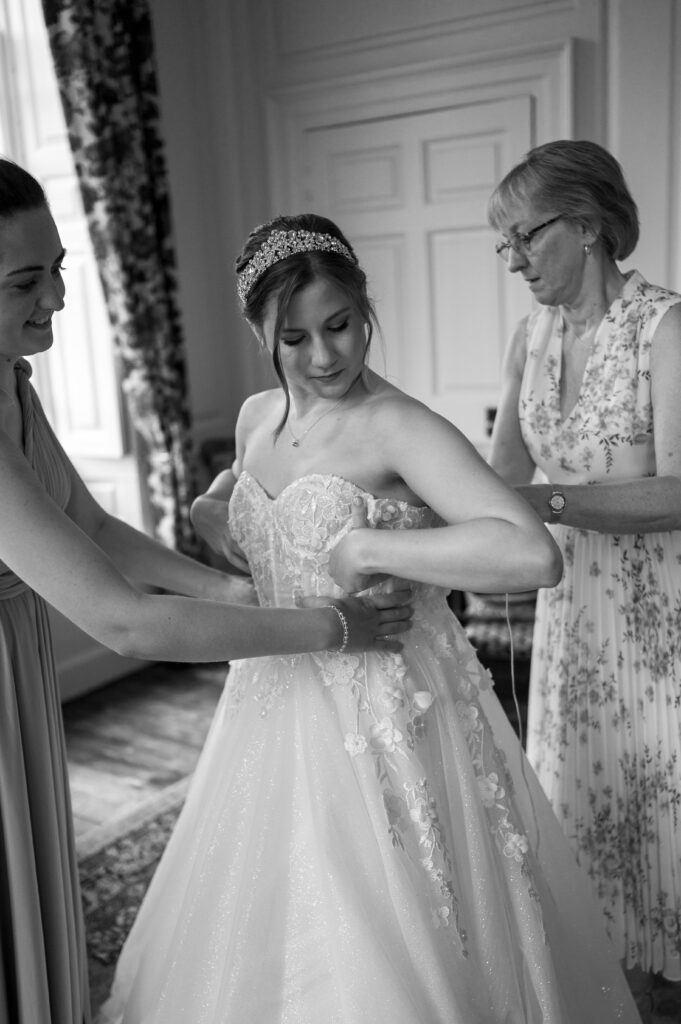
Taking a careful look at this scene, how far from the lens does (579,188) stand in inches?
77.4

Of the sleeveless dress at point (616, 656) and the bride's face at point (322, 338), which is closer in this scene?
the bride's face at point (322, 338)

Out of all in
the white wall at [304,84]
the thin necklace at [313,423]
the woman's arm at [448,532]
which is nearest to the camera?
the woman's arm at [448,532]

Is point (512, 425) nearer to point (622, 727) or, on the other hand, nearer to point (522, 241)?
point (522, 241)

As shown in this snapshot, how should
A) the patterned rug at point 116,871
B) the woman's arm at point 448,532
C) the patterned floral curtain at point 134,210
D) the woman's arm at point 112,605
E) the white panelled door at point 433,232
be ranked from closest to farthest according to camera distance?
the woman's arm at point 112,605
the woman's arm at point 448,532
the patterned rug at point 116,871
the patterned floral curtain at point 134,210
the white panelled door at point 433,232

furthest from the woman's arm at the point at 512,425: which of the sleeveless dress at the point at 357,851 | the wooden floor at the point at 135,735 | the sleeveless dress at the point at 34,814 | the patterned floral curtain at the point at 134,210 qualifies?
the patterned floral curtain at the point at 134,210

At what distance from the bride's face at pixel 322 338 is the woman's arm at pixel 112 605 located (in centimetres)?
41

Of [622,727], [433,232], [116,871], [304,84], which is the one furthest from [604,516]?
[304,84]

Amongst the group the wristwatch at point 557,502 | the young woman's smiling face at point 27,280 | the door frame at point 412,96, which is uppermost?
the door frame at point 412,96

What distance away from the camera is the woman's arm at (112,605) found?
1.29 m

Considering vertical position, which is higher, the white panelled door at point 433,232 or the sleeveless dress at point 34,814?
the white panelled door at point 433,232

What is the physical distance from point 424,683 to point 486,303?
3.09 meters

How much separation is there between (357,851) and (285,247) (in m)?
1.00

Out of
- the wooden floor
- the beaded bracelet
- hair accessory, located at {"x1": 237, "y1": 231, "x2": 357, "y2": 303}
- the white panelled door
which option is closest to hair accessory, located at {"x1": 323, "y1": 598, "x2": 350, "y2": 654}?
the beaded bracelet

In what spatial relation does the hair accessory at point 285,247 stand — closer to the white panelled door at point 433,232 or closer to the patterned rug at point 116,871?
the patterned rug at point 116,871
